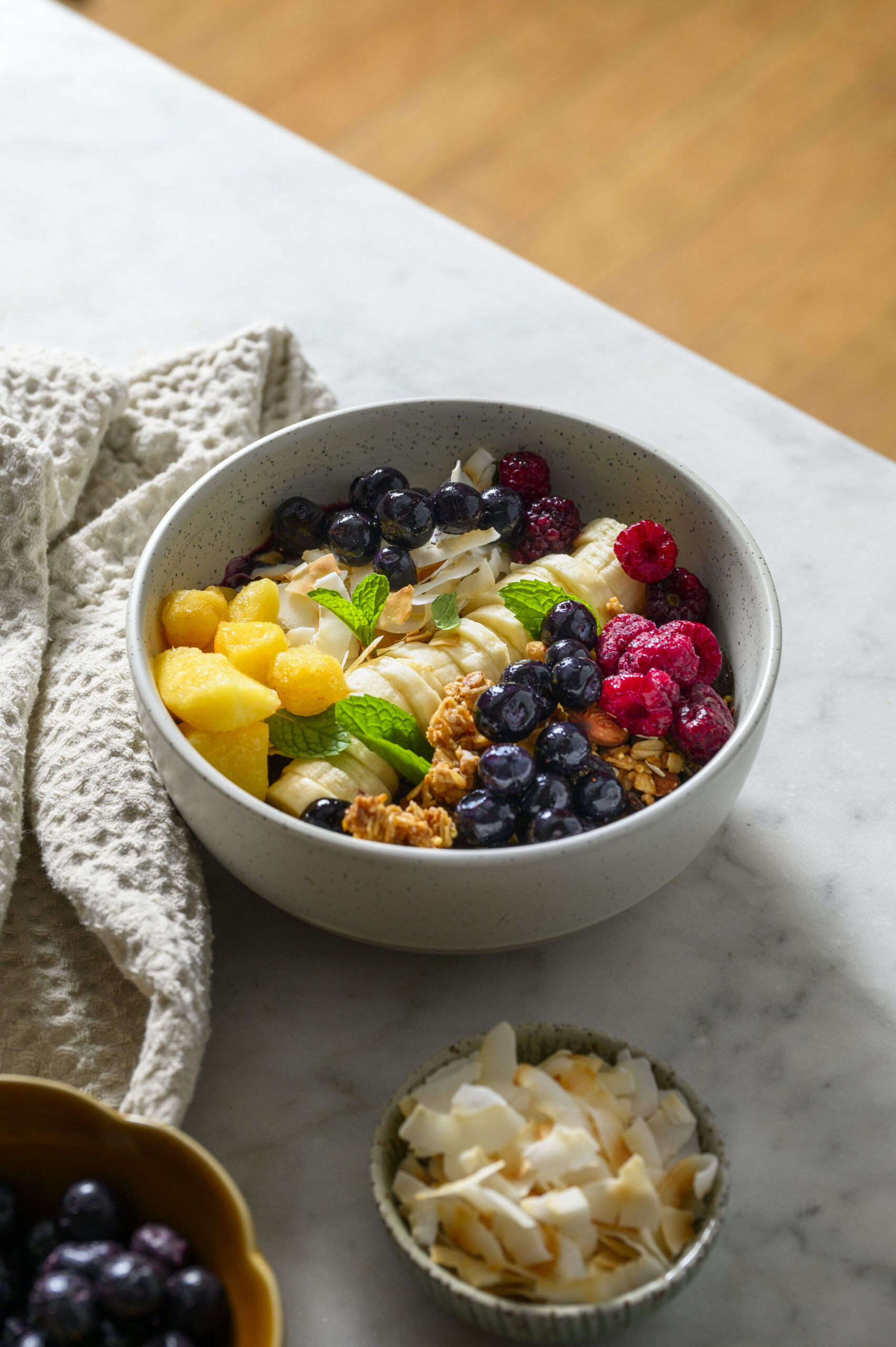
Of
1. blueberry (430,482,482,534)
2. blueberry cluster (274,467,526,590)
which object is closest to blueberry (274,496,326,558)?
blueberry cluster (274,467,526,590)

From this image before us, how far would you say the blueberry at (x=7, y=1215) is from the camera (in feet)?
2.59

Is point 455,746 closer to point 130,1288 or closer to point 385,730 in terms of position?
point 385,730

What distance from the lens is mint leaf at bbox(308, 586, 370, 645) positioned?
1.13 m

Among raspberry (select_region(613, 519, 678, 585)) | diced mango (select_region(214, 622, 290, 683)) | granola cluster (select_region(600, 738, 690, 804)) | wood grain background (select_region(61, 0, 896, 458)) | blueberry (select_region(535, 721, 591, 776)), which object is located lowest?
wood grain background (select_region(61, 0, 896, 458))

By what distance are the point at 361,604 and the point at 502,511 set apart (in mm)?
169

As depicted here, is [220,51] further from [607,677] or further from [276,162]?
[607,677]

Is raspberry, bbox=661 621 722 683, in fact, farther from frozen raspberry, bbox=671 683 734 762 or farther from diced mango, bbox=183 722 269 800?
diced mango, bbox=183 722 269 800

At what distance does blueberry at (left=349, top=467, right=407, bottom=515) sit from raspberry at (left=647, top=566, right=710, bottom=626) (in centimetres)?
27

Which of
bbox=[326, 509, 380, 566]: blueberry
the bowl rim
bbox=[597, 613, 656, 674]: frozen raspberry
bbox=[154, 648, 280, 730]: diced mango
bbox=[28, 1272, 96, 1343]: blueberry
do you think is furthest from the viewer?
bbox=[326, 509, 380, 566]: blueberry

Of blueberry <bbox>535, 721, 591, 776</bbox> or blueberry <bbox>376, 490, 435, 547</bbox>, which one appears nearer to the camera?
blueberry <bbox>535, 721, 591, 776</bbox>

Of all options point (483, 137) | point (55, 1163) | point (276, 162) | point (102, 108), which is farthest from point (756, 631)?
point (483, 137)

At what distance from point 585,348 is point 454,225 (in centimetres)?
32

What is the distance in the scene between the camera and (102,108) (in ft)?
6.40

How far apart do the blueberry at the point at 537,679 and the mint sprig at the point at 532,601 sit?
0.09 meters
